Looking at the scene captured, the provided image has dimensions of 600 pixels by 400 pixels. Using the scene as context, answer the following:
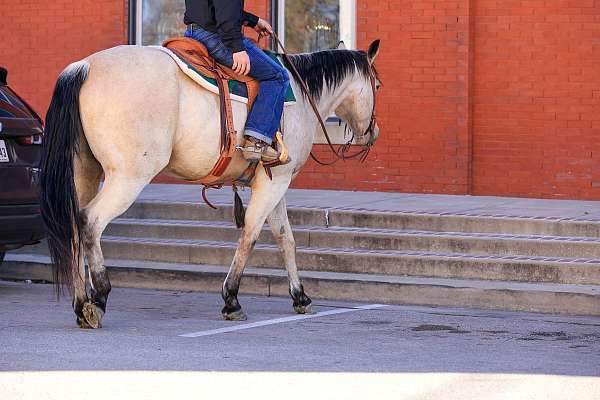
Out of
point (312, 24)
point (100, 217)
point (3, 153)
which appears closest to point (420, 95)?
point (312, 24)

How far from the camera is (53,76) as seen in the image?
57.7 ft

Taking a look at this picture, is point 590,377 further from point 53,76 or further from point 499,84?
point 53,76

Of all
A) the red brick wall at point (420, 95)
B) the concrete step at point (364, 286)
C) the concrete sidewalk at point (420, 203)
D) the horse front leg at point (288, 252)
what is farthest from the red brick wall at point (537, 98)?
the horse front leg at point (288, 252)

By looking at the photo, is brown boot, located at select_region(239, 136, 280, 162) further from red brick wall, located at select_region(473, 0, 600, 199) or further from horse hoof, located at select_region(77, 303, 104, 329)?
red brick wall, located at select_region(473, 0, 600, 199)

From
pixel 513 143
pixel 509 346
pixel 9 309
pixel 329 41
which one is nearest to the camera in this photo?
pixel 509 346

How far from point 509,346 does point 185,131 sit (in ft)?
8.96

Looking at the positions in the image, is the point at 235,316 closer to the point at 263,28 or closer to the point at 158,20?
the point at 263,28

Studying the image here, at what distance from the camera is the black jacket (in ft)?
31.7

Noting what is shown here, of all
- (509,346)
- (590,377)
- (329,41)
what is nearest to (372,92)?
(509,346)

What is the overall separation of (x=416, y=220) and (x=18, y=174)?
3.80 metres

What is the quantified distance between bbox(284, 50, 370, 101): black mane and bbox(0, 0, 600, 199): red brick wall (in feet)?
14.6

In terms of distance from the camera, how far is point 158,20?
17203mm

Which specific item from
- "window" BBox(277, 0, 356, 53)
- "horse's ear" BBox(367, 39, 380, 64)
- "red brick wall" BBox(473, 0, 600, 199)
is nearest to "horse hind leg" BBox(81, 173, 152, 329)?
"horse's ear" BBox(367, 39, 380, 64)

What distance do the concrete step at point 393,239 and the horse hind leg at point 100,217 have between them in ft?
11.3
